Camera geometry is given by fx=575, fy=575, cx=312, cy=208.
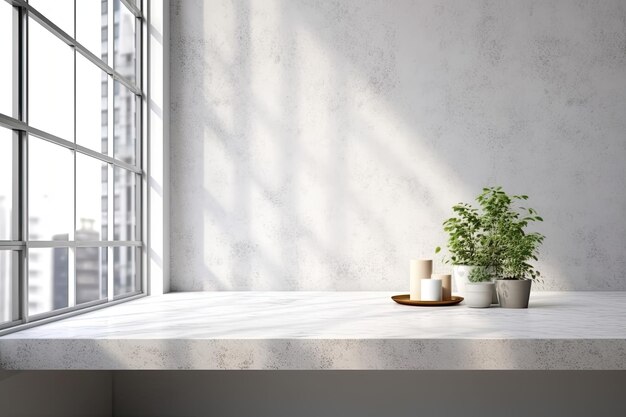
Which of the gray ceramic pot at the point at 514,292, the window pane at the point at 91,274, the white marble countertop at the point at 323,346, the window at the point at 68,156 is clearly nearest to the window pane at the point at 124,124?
the window at the point at 68,156

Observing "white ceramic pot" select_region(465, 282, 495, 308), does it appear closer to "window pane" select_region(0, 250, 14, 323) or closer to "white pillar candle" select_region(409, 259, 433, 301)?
"white pillar candle" select_region(409, 259, 433, 301)

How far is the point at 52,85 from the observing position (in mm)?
2656

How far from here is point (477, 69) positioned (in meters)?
3.39

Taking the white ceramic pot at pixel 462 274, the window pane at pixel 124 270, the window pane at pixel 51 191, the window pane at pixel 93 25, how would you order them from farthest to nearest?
the window pane at pixel 124 270
the window pane at pixel 93 25
the white ceramic pot at pixel 462 274
the window pane at pixel 51 191

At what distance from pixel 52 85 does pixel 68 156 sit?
0.36m

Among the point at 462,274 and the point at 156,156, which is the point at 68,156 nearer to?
the point at 156,156

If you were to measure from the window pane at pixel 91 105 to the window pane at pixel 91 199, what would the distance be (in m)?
0.10

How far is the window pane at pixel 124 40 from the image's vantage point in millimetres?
3154

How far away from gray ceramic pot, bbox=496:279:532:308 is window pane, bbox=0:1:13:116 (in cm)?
211

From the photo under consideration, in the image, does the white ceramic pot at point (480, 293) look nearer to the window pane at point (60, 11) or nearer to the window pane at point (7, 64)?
the window pane at point (7, 64)

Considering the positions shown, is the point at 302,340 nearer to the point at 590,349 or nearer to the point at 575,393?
the point at 590,349

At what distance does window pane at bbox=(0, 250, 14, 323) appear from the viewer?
2045 millimetres

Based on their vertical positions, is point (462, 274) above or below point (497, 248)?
below

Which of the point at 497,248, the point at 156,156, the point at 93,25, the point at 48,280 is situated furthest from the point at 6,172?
the point at 497,248
